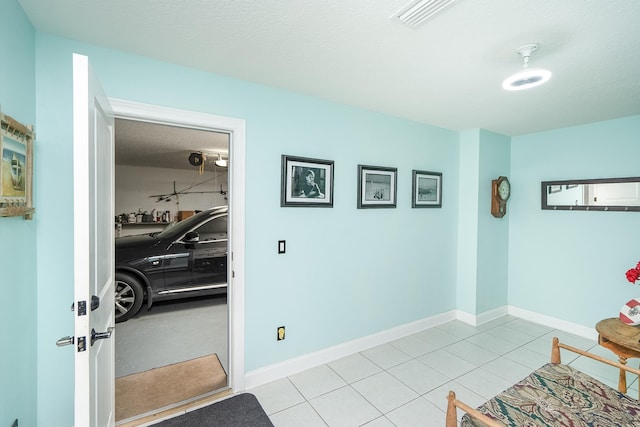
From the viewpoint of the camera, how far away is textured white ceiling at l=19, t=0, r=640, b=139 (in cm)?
136

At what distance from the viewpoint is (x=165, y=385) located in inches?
89.0

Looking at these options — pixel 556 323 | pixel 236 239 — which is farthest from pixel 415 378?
pixel 556 323

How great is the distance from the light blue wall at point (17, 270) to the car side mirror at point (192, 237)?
2244 millimetres

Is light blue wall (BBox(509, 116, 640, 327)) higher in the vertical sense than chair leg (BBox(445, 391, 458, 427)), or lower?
higher

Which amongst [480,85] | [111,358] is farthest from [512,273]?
[111,358]

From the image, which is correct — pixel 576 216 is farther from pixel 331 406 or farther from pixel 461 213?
pixel 331 406

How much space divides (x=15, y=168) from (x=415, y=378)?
113 inches

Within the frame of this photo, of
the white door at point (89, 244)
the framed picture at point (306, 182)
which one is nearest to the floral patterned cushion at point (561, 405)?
the white door at point (89, 244)

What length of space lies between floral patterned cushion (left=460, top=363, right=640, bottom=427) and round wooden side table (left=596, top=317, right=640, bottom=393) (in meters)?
0.44

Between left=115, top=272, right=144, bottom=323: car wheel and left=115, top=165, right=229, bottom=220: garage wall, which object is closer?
left=115, top=272, right=144, bottom=323: car wheel

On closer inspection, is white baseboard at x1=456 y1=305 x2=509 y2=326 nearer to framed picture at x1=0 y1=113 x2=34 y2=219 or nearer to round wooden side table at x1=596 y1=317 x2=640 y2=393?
round wooden side table at x1=596 y1=317 x2=640 y2=393

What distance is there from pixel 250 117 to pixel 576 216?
3.67m

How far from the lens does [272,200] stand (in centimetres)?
229

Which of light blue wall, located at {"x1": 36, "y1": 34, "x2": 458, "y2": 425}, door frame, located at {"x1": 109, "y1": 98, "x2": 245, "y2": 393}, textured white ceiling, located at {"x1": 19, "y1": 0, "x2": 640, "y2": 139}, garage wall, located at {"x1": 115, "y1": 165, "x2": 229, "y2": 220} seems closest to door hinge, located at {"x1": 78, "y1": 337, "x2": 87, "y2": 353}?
light blue wall, located at {"x1": 36, "y1": 34, "x2": 458, "y2": 425}
